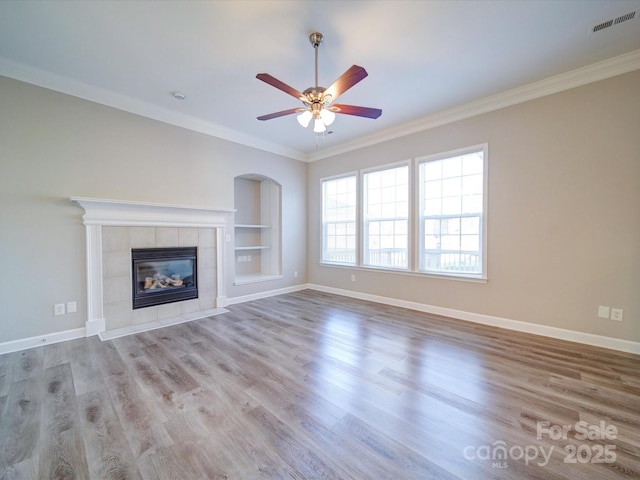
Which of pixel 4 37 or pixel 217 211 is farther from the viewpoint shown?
pixel 217 211

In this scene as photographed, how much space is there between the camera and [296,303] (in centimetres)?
471

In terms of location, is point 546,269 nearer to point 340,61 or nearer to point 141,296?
point 340,61

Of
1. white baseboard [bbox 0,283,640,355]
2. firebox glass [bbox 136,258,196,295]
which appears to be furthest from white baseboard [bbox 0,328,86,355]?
firebox glass [bbox 136,258,196,295]

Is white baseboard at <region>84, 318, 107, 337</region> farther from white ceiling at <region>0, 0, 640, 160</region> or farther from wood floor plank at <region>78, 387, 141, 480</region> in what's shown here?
white ceiling at <region>0, 0, 640, 160</region>

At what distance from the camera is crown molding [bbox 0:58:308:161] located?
111 inches

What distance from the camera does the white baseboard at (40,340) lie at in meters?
2.77

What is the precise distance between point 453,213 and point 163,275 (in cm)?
450

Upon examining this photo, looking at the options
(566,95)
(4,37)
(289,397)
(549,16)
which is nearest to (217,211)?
(4,37)

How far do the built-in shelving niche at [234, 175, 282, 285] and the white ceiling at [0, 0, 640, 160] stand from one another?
7.19ft

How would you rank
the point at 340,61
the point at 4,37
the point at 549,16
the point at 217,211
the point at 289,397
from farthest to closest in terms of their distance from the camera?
the point at 217,211 < the point at 340,61 < the point at 4,37 < the point at 549,16 < the point at 289,397

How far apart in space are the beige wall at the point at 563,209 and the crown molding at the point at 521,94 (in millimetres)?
73

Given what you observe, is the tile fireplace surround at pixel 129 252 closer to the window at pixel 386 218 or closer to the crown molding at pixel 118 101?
the crown molding at pixel 118 101

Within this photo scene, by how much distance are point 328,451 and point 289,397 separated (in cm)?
58

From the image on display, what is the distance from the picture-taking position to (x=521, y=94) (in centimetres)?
325
